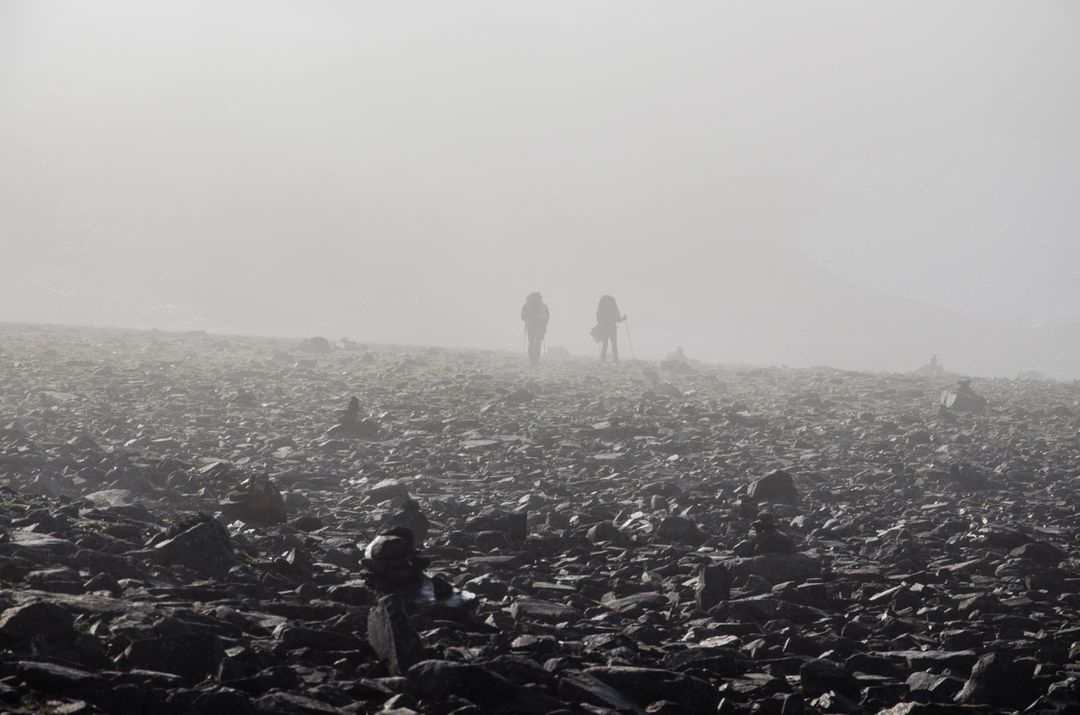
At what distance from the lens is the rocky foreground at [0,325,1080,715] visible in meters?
4.75

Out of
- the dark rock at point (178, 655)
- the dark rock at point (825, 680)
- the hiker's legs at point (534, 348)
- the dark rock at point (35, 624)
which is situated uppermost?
the hiker's legs at point (534, 348)

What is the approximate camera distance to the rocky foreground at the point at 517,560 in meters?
4.75

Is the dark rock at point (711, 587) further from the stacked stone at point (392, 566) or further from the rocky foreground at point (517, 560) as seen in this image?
the stacked stone at point (392, 566)

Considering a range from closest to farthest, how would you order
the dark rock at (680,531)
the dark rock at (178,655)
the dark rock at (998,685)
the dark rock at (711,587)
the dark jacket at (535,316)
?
the dark rock at (178,655) < the dark rock at (998,685) < the dark rock at (711,587) < the dark rock at (680,531) < the dark jacket at (535,316)

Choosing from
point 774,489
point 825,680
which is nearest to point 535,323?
point 774,489

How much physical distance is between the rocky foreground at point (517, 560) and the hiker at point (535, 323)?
41.6ft

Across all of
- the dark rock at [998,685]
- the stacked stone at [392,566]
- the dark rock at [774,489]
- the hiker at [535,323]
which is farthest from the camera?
the hiker at [535,323]

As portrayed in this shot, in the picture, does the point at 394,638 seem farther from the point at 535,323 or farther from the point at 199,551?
the point at 535,323

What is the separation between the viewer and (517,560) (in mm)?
7609

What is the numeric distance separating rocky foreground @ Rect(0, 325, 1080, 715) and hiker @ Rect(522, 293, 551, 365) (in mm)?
12688

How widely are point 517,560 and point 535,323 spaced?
22.5 metres

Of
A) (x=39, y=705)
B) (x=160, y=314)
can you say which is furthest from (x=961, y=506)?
(x=160, y=314)

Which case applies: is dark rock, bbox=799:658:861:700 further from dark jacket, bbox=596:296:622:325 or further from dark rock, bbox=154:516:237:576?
dark jacket, bbox=596:296:622:325

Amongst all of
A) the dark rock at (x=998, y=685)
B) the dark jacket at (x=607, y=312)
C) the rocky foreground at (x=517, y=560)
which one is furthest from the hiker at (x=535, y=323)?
the dark rock at (x=998, y=685)
